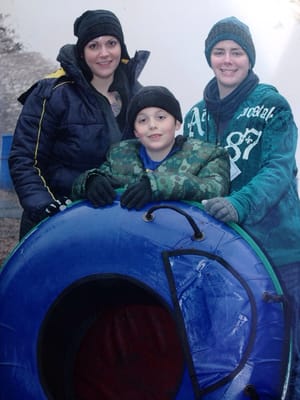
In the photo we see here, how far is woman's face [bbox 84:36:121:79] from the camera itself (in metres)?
2.01

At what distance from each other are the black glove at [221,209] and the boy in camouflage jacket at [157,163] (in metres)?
0.06

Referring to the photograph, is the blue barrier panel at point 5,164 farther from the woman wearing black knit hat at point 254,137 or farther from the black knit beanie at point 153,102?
the woman wearing black knit hat at point 254,137

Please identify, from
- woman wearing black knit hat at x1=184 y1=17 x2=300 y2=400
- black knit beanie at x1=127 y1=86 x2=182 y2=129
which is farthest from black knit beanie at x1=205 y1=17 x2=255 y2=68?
black knit beanie at x1=127 y1=86 x2=182 y2=129

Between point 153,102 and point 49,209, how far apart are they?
0.49 m

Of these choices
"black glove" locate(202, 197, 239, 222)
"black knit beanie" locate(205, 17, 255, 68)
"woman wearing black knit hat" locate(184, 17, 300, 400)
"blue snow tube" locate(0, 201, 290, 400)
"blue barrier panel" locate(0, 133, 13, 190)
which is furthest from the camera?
"blue barrier panel" locate(0, 133, 13, 190)

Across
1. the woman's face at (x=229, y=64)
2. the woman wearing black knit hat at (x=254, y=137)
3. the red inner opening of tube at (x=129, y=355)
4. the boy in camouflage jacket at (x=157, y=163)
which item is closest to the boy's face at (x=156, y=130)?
the boy in camouflage jacket at (x=157, y=163)

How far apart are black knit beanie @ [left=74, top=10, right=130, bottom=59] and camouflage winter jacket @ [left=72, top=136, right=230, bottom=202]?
1.23 ft

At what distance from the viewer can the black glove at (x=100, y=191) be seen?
175cm

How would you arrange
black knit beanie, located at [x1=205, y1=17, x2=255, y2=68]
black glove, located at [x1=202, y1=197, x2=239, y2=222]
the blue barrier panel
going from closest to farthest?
black glove, located at [x1=202, y1=197, x2=239, y2=222] → black knit beanie, located at [x1=205, y1=17, x2=255, y2=68] → the blue barrier panel

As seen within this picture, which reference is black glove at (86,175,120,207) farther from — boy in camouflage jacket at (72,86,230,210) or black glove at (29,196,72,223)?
black glove at (29,196,72,223)

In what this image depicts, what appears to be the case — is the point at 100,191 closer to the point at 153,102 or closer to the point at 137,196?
the point at 137,196

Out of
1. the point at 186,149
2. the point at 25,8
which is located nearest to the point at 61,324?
the point at 186,149

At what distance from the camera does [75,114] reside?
6.59 ft

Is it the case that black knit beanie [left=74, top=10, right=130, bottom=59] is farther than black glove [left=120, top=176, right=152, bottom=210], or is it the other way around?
black knit beanie [left=74, top=10, right=130, bottom=59]
